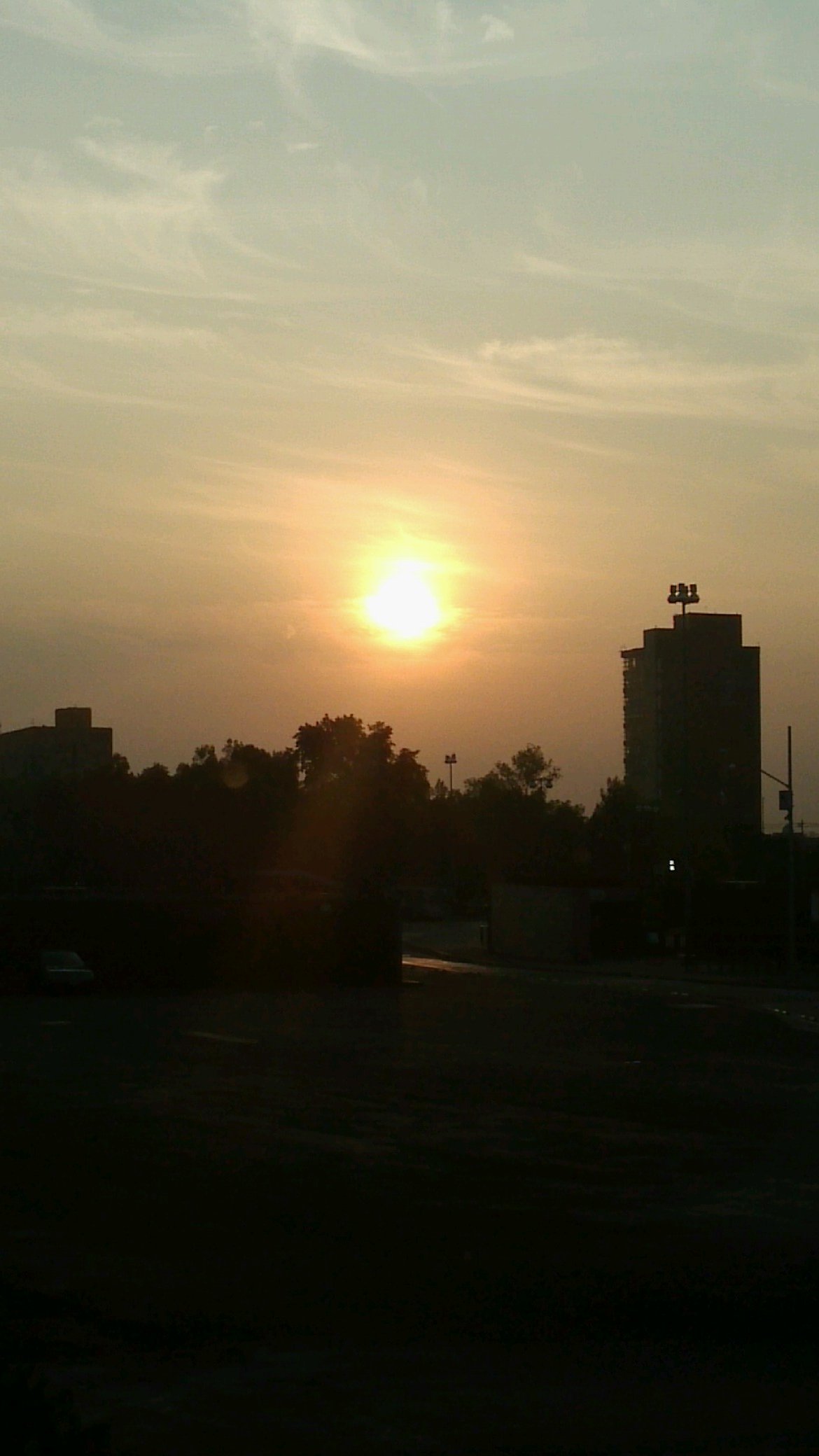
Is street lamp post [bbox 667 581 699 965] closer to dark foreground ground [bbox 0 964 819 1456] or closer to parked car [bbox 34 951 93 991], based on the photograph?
parked car [bbox 34 951 93 991]

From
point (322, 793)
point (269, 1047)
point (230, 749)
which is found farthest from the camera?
point (230, 749)

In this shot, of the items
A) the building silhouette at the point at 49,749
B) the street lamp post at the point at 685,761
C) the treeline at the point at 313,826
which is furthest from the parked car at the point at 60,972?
the building silhouette at the point at 49,749

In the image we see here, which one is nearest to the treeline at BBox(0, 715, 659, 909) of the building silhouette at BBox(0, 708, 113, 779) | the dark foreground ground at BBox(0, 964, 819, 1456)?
the building silhouette at BBox(0, 708, 113, 779)

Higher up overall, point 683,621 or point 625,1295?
point 683,621

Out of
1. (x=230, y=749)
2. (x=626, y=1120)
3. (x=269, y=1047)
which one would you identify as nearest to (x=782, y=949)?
(x=269, y=1047)

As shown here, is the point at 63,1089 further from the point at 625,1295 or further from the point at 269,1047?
the point at 625,1295

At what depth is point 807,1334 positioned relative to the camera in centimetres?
1014

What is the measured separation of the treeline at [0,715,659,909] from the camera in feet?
328

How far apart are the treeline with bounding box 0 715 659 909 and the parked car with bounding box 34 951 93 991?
16.3 meters

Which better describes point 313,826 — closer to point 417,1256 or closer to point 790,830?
point 790,830

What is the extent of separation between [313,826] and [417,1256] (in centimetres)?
11779

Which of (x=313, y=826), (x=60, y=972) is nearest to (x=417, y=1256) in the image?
(x=60, y=972)

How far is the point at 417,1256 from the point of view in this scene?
12.7 m

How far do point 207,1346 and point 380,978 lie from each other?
58.0m
